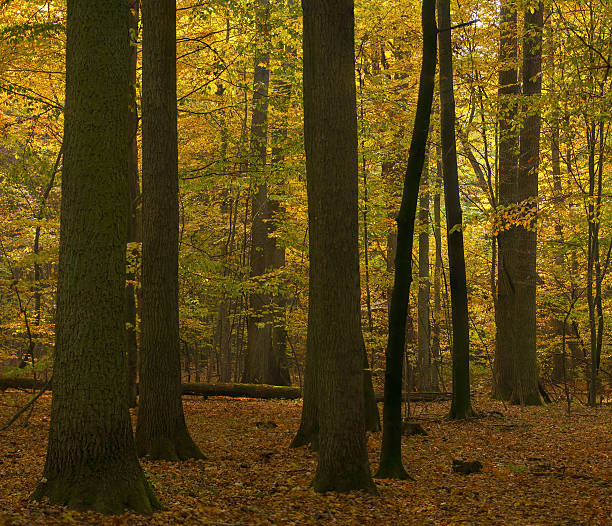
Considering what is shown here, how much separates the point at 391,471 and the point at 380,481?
22cm

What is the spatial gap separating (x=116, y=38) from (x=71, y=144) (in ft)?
3.23

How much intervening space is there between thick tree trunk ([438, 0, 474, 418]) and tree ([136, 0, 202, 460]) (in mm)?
5828

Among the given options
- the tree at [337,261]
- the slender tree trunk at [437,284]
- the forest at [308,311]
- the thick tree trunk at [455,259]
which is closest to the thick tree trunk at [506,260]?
the forest at [308,311]

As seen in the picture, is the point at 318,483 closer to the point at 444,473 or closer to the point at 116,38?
the point at 444,473

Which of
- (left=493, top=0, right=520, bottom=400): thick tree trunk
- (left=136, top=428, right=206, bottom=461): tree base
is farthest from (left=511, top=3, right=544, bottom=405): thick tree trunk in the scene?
(left=136, top=428, right=206, bottom=461): tree base

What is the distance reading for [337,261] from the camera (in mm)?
6289

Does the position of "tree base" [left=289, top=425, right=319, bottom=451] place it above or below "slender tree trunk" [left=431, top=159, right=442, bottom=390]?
below

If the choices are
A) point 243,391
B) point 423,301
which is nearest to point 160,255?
point 243,391

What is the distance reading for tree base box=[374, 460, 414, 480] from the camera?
7.18 meters

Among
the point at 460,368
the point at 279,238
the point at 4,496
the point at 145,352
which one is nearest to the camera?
the point at 4,496

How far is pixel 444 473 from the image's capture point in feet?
26.3

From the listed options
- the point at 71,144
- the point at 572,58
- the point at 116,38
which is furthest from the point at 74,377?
the point at 572,58

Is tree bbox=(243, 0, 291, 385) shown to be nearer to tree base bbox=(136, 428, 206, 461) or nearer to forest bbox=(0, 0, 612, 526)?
forest bbox=(0, 0, 612, 526)

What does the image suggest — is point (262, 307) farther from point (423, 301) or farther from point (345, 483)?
point (345, 483)
